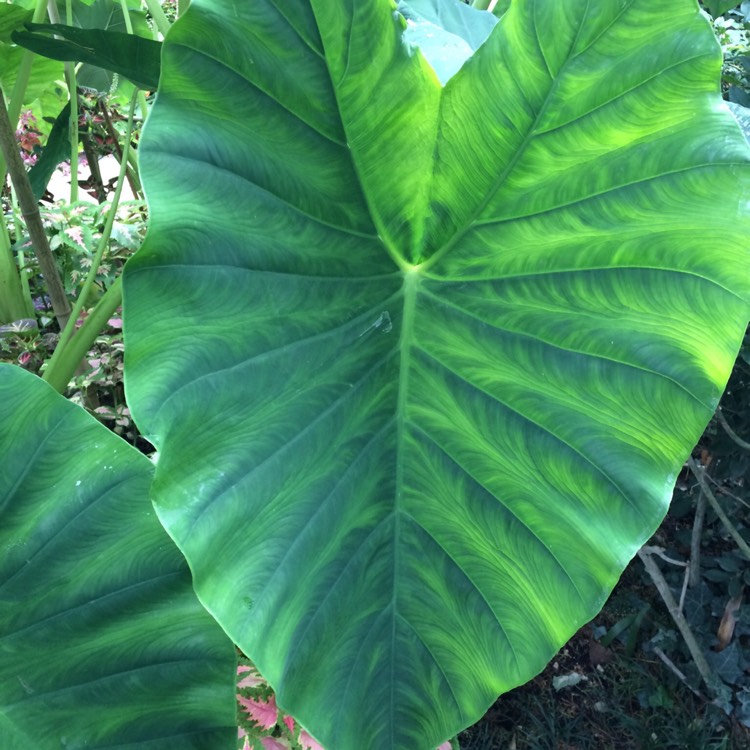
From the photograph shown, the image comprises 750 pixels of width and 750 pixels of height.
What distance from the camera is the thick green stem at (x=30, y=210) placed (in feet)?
3.45

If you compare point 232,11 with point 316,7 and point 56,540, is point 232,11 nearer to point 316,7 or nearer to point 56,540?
point 316,7

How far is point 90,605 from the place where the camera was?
0.60 meters

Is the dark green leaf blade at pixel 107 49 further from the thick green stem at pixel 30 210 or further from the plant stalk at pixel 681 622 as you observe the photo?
the plant stalk at pixel 681 622

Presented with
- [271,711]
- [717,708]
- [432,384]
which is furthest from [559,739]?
[432,384]

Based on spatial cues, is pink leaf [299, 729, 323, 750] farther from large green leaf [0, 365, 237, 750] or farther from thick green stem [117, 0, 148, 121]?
thick green stem [117, 0, 148, 121]

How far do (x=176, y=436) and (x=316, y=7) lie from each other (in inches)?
12.4

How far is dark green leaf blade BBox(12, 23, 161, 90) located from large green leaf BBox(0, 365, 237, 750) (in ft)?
1.25

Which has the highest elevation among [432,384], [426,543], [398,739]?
[432,384]

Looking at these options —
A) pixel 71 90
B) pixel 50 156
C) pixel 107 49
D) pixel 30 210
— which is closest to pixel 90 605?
pixel 107 49

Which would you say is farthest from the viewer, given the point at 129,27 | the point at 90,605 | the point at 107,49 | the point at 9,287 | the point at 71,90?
the point at 9,287

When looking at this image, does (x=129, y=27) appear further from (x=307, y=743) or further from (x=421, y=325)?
(x=307, y=743)

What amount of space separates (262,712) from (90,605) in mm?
336

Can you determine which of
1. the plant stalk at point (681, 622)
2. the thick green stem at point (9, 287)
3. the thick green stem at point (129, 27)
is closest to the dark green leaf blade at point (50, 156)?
the thick green stem at point (129, 27)

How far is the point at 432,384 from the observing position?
618 mm
